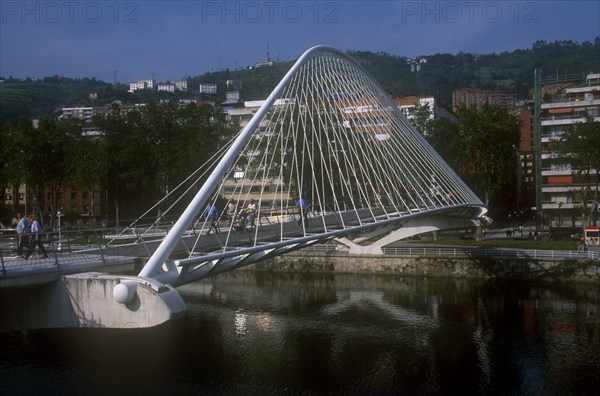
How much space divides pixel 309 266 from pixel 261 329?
17.4 m

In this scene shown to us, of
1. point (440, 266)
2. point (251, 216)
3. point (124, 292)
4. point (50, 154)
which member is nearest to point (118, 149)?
point (50, 154)

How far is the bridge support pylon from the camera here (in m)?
17.2

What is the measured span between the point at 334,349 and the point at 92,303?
36.7 feet

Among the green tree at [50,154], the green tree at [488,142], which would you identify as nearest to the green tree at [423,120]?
the green tree at [488,142]

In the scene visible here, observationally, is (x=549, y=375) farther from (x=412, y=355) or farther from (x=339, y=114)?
(x=339, y=114)

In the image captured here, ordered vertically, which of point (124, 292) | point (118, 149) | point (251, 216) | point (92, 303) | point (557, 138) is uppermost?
point (557, 138)

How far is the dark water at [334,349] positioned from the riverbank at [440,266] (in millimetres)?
2747

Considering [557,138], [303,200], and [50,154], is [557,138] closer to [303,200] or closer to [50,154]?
[50,154]

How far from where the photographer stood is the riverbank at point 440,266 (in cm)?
4075

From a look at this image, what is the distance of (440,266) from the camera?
145ft

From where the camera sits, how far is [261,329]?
96.7 feet

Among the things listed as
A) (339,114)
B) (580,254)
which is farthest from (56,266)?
(580,254)

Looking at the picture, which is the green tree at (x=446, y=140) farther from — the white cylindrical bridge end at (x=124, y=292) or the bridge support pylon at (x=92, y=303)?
the white cylindrical bridge end at (x=124, y=292)

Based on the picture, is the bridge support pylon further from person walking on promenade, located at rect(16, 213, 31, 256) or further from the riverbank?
the riverbank
